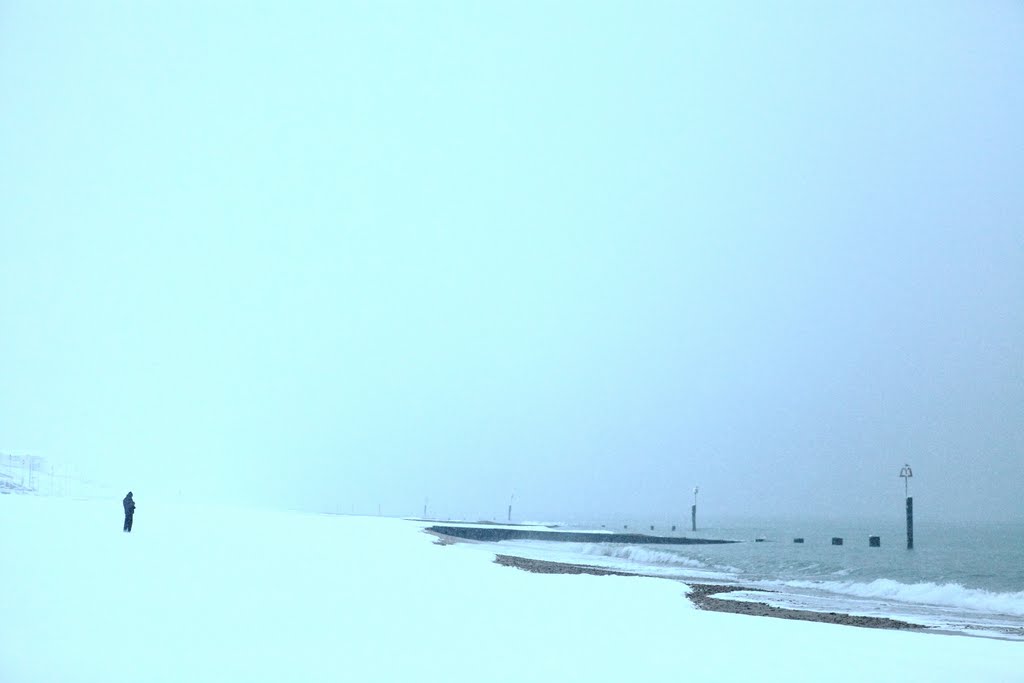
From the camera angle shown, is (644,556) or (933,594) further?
(644,556)

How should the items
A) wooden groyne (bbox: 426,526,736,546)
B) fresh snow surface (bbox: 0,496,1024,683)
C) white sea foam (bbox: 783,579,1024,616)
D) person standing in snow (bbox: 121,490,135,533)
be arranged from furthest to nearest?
1. wooden groyne (bbox: 426,526,736,546)
2. white sea foam (bbox: 783,579,1024,616)
3. person standing in snow (bbox: 121,490,135,533)
4. fresh snow surface (bbox: 0,496,1024,683)

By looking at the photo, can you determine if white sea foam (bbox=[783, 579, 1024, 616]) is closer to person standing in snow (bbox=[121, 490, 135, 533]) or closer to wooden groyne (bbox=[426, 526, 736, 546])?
person standing in snow (bbox=[121, 490, 135, 533])

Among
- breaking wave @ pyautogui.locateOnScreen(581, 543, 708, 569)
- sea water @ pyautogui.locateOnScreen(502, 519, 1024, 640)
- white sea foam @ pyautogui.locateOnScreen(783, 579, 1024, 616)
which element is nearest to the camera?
sea water @ pyautogui.locateOnScreen(502, 519, 1024, 640)

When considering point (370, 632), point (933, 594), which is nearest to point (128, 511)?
point (370, 632)

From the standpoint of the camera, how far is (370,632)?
1110cm

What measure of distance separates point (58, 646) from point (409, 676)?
340cm

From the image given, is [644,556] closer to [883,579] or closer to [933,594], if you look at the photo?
[883,579]

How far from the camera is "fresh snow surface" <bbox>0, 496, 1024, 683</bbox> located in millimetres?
8852

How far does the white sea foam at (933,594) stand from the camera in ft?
79.9

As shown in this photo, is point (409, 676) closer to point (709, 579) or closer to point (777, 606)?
point (777, 606)

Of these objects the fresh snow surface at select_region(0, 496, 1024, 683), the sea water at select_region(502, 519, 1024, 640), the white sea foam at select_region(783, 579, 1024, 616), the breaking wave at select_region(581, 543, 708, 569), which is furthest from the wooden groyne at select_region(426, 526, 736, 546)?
the fresh snow surface at select_region(0, 496, 1024, 683)

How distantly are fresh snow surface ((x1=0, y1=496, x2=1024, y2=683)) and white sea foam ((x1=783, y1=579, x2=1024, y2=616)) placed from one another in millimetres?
11191

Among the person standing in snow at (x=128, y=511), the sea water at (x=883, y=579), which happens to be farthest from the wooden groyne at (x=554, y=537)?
the person standing in snow at (x=128, y=511)

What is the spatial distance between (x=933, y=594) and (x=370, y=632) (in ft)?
70.3
